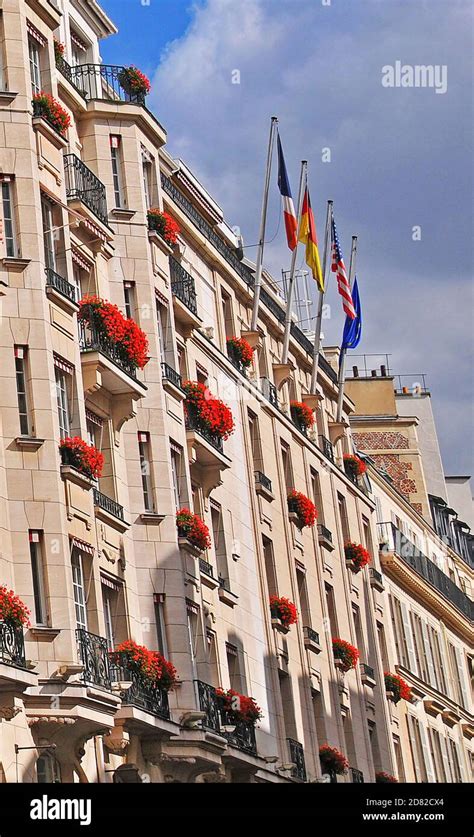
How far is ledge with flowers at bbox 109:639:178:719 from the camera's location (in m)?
35.9

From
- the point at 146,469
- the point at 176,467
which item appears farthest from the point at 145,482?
the point at 176,467

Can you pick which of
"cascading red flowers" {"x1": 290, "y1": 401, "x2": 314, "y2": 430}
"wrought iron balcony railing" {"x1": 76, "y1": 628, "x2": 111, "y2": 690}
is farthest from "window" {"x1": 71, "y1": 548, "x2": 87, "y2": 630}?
"cascading red flowers" {"x1": 290, "y1": 401, "x2": 314, "y2": 430}

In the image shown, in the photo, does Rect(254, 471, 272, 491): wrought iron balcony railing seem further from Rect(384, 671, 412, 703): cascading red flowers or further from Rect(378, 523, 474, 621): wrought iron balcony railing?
Rect(378, 523, 474, 621): wrought iron balcony railing

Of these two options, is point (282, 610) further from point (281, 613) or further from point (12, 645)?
point (12, 645)

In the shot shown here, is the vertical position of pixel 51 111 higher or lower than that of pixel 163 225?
lower

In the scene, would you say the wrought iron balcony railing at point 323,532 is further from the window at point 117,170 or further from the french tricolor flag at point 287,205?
the window at point 117,170

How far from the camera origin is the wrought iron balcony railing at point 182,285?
46.6 meters

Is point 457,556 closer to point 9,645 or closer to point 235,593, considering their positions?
point 235,593

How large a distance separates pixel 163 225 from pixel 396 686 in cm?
2410

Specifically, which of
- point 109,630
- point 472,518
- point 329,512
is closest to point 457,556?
point 472,518

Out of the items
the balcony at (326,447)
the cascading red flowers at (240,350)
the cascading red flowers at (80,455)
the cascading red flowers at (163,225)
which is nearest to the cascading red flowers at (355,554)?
the balcony at (326,447)

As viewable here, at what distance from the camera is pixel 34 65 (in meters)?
39.1
